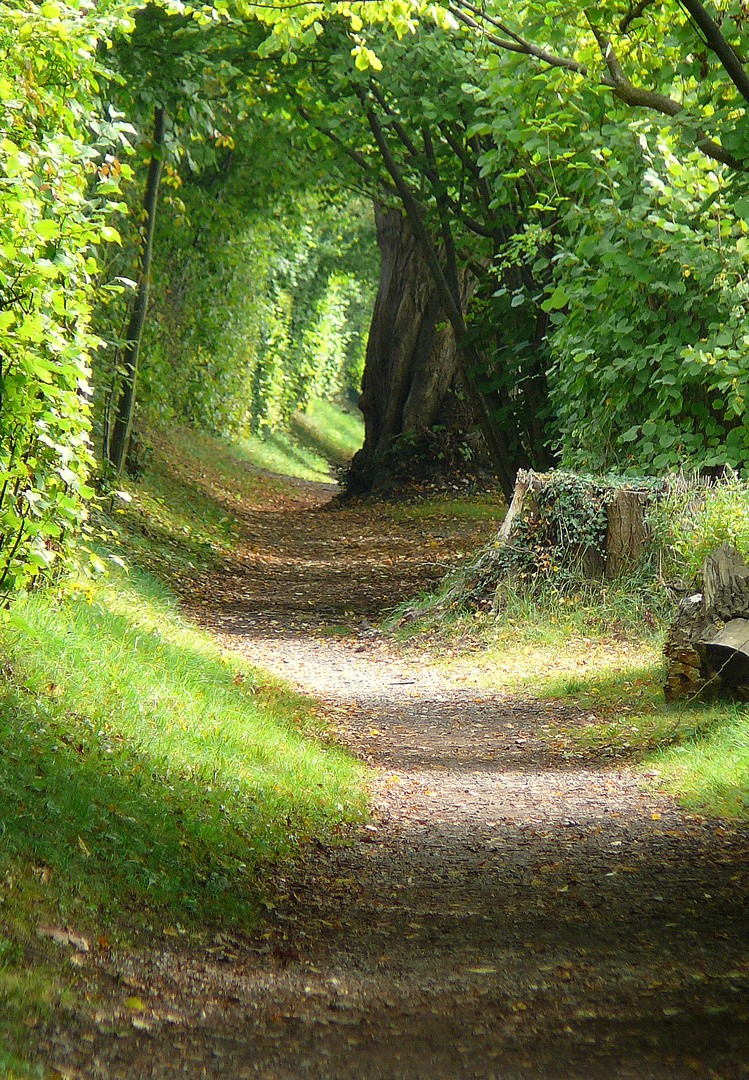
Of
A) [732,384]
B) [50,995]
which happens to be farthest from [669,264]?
[50,995]

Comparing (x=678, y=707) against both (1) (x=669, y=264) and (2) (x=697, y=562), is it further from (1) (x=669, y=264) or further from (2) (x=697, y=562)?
(1) (x=669, y=264)

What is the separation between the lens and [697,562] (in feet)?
27.1

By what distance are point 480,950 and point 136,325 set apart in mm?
10561

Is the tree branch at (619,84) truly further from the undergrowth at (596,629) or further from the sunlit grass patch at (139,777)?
the sunlit grass patch at (139,777)

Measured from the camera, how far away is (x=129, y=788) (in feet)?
13.6

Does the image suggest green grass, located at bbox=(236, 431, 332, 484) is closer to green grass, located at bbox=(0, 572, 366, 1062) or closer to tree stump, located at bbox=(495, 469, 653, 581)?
tree stump, located at bbox=(495, 469, 653, 581)

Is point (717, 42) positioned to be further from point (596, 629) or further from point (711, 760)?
point (596, 629)

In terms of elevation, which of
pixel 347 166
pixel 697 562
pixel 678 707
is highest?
pixel 347 166

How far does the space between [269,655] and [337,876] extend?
539cm

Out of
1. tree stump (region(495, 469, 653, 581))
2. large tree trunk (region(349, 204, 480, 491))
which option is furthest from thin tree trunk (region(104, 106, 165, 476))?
large tree trunk (region(349, 204, 480, 491))

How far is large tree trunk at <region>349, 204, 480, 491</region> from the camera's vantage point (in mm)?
20062

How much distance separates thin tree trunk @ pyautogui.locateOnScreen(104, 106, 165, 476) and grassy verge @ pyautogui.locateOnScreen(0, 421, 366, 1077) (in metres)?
6.06

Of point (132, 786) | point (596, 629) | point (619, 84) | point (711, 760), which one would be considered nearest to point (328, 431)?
point (596, 629)

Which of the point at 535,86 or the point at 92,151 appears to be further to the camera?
the point at 535,86
